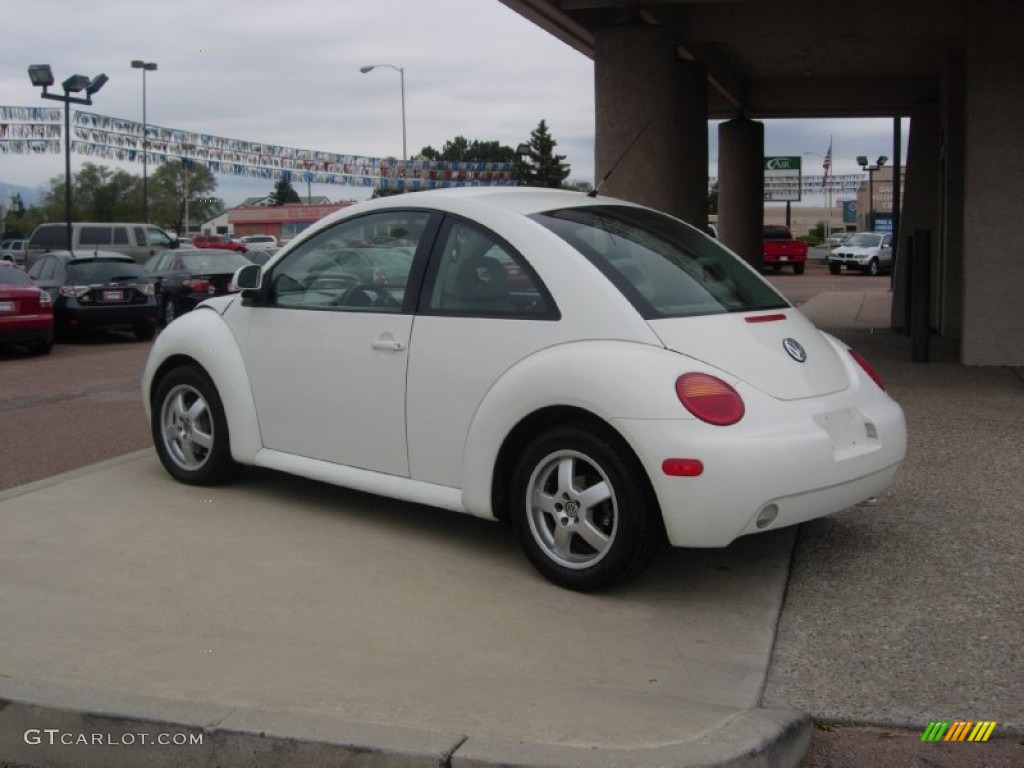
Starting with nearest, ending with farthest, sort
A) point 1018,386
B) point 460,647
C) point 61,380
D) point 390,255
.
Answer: point 460,647 < point 390,255 < point 1018,386 < point 61,380

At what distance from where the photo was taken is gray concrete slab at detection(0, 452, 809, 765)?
3461mm

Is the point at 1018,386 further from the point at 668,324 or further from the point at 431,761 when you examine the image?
the point at 431,761

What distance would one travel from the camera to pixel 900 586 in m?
4.83

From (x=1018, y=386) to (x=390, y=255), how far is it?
21.5 feet

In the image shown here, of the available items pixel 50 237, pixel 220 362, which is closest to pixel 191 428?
pixel 220 362

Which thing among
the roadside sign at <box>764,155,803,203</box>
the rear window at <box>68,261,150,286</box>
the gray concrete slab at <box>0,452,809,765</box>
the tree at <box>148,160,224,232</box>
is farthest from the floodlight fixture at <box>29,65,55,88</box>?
the tree at <box>148,160,224,232</box>

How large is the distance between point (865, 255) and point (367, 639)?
40.6m

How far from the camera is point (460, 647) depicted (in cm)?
422

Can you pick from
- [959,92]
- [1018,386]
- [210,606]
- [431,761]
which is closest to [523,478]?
[210,606]

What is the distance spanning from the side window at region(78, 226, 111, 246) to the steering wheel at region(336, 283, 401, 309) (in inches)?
998

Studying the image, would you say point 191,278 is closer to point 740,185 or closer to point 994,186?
point 994,186

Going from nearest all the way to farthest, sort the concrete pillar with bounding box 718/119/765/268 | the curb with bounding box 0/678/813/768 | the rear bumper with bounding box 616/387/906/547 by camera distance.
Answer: the curb with bounding box 0/678/813/768 → the rear bumper with bounding box 616/387/906/547 → the concrete pillar with bounding box 718/119/765/268

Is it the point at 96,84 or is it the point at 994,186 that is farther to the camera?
the point at 96,84

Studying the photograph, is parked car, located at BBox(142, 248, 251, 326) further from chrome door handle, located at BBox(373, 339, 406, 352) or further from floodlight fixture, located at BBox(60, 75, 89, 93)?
chrome door handle, located at BBox(373, 339, 406, 352)
